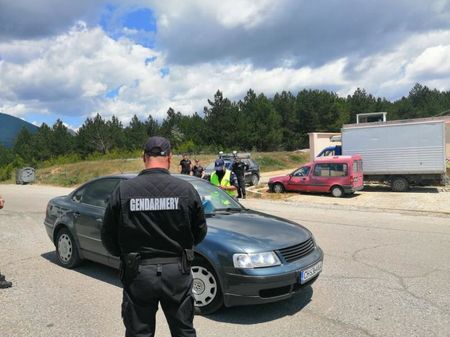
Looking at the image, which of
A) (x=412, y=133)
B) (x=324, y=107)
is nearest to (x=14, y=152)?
(x=324, y=107)

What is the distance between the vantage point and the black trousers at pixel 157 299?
2.67m

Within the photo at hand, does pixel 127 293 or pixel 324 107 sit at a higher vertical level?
pixel 324 107

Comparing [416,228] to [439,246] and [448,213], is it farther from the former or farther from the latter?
[448,213]

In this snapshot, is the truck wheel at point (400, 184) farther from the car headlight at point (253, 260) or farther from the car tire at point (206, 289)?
the car tire at point (206, 289)

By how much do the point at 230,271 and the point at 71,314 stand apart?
177 cm

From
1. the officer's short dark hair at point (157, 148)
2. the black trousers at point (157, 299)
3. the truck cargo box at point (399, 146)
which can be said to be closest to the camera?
the black trousers at point (157, 299)

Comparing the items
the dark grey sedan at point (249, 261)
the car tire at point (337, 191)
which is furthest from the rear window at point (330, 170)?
the dark grey sedan at point (249, 261)

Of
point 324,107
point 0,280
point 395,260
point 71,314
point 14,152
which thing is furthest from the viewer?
point 14,152

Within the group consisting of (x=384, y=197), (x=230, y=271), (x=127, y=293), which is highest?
(x=127, y=293)

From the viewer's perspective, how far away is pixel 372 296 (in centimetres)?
504

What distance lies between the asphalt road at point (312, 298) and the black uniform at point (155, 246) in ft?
4.85

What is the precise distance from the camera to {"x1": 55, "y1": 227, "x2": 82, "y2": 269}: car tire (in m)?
6.26

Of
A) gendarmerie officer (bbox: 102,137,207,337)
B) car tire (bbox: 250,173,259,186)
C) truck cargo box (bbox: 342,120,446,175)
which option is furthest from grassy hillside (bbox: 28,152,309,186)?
gendarmerie officer (bbox: 102,137,207,337)

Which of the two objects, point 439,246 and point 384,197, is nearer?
point 439,246
